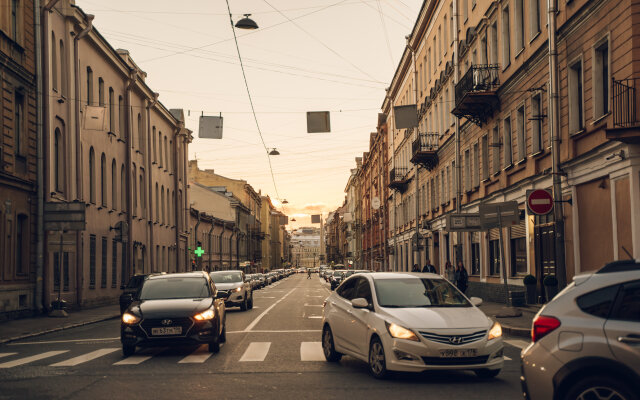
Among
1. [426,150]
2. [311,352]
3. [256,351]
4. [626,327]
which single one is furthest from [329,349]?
[426,150]

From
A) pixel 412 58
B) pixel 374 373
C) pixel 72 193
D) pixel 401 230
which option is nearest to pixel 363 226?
pixel 401 230

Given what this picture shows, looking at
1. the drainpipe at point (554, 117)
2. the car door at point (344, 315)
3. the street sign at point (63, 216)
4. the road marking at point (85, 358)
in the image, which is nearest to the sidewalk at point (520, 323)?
the drainpipe at point (554, 117)

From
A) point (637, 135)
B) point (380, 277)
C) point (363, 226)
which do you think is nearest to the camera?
point (380, 277)

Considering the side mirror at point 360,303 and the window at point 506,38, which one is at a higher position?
the window at point 506,38

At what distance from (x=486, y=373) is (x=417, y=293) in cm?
155

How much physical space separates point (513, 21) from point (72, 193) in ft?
59.0

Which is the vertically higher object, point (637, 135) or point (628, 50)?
point (628, 50)

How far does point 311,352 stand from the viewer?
13.8m

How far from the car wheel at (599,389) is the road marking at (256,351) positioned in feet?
24.4

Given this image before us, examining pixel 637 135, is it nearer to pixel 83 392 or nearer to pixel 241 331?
pixel 241 331

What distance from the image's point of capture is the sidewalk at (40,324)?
1922 centimetres

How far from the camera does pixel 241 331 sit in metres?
19.0

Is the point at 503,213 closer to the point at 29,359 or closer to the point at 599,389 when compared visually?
the point at 29,359

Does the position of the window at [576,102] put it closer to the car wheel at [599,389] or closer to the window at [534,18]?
the window at [534,18]
